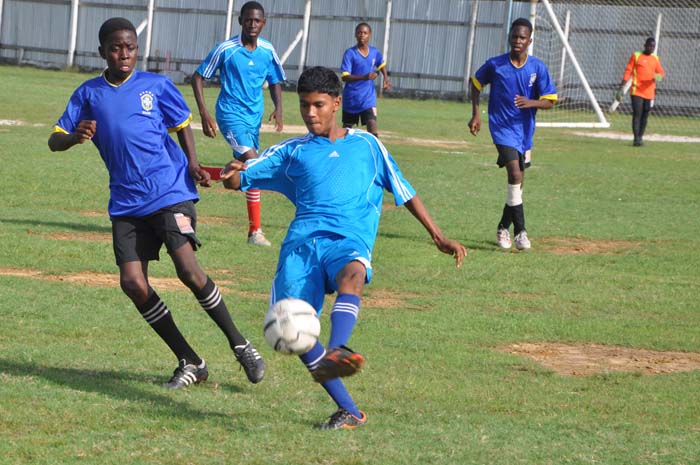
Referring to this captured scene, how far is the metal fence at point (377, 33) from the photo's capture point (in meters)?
36.5

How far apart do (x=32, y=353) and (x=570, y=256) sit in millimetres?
6319

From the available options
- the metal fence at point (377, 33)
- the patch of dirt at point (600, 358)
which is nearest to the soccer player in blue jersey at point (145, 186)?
the patch of dirt at point (600, 358)

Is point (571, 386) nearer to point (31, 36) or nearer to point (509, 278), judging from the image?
point (509, 278)

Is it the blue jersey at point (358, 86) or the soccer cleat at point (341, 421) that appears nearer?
the soccer cleat at point (341, 421)

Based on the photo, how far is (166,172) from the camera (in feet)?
22.5

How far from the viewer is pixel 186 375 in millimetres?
6641

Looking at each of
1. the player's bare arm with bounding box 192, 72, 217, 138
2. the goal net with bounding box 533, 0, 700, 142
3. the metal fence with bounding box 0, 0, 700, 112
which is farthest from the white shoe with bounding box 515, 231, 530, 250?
the goal net with bounding box 533, 0, 700, 142

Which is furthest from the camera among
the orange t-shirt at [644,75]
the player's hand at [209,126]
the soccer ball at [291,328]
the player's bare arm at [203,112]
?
the orange t-shirt at [644,75]

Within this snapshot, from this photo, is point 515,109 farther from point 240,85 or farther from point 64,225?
point 64,225

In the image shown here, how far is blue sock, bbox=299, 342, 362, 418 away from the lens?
18.8ft

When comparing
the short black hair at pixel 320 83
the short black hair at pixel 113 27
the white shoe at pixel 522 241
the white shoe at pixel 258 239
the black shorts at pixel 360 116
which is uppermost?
the short black hair at pixel 113 27

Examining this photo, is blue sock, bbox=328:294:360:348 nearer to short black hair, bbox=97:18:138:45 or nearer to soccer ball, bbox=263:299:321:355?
soccer ball, bbox=263:299:321:355

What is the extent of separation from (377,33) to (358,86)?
70.5 feet

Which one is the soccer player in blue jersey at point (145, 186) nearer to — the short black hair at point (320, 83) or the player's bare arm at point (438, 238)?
the short black hair at point (320, 83)
